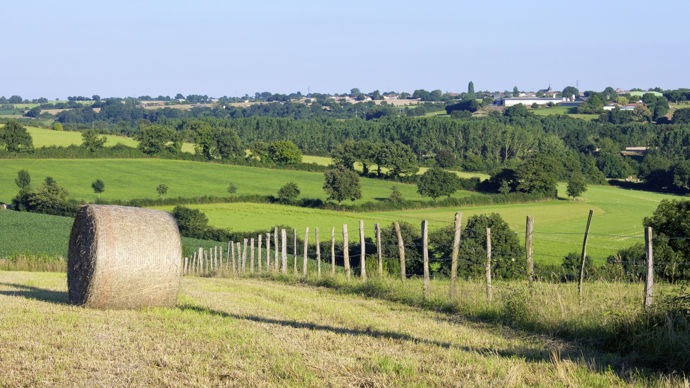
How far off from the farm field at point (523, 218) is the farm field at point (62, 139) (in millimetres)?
45932

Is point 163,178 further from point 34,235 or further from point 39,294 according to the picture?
point 39,294

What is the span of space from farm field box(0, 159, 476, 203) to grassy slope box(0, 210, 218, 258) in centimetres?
2202

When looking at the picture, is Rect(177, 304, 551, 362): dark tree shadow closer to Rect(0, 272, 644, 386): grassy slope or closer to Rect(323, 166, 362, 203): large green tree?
Rect(0, 272, 644, 386): grassy slope

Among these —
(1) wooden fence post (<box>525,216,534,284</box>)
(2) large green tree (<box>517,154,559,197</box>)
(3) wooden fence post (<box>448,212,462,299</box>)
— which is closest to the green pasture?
(2) large green tree (<box>517,154,559,197</box>)

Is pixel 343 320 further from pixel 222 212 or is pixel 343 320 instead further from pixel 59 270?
pixel 222 212

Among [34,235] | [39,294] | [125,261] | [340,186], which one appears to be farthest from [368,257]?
[340,186]

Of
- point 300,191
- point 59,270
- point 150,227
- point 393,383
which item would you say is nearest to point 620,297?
point 393,383

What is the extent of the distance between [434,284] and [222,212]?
180ft

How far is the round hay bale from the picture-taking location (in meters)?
11.5

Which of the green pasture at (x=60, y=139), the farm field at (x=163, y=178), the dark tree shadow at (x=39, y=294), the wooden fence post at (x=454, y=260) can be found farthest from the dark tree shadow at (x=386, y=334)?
the green pasture at (x=60, y=139)

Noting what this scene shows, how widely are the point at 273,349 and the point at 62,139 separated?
113 m

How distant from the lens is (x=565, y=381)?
6.85 meters

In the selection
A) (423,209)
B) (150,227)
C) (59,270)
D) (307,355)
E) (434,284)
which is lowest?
(423,209)

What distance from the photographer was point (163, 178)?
8856 centimetres
